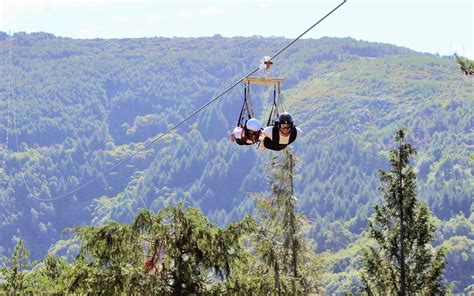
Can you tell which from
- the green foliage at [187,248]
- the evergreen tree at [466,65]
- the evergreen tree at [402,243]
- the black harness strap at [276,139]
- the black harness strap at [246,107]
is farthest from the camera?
the evergreen tree at [402,243]

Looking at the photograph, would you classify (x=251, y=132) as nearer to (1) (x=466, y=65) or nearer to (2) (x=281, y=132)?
(2) (x=281, y=132)

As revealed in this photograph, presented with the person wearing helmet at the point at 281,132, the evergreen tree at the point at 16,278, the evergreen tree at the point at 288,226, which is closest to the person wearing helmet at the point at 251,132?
the person wearing helmet at the point at 281,132

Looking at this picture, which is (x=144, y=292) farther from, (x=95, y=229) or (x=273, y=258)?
(x=273, y=258)

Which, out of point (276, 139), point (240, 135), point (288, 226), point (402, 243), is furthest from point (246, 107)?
point (288, 226)

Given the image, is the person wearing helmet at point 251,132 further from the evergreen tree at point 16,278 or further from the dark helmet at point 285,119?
the evergreen tree at point 16,278

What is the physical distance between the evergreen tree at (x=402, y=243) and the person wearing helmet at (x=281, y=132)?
1279cm

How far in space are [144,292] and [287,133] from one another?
371cm

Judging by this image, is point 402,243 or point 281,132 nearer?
point 281,132

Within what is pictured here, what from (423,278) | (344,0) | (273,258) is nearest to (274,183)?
(423,278)

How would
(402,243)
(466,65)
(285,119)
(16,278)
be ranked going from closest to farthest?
(285,119) < (466,65) < (402,243) < (16,278)

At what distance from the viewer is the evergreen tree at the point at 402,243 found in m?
27.8

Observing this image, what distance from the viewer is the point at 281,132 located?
1566 centimetres

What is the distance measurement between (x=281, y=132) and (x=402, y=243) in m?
13.6

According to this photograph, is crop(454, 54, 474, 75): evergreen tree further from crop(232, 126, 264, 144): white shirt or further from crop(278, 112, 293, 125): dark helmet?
crop(232, 126, 264, 144): white shirt
